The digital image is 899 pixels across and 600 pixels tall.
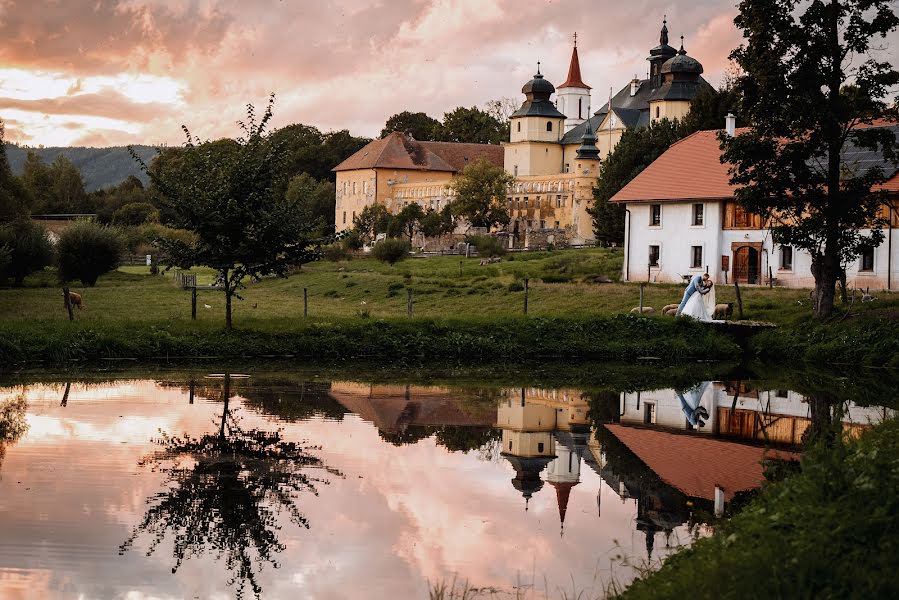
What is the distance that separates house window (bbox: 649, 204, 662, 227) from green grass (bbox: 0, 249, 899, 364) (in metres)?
2.83

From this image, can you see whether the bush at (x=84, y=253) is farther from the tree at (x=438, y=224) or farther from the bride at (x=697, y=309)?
the tree at (x=438, y=224)

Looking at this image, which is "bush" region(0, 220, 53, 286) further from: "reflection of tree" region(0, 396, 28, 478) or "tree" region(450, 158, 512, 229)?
"tree" region(450, 158, 512, 229)

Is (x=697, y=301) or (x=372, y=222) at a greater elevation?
(x=372, y=222)

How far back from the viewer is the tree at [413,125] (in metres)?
131

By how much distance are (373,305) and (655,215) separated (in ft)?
48.6

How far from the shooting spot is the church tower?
121000 mm

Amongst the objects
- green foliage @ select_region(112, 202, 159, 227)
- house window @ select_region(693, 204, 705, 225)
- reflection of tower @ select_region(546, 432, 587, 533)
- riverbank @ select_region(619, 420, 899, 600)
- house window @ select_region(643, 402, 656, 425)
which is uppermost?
green foliage @ select_region(112, 202, 159, 227)

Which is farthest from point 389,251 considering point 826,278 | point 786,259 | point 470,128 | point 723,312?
point 470,128

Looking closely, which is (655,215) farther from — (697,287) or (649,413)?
(649,413)

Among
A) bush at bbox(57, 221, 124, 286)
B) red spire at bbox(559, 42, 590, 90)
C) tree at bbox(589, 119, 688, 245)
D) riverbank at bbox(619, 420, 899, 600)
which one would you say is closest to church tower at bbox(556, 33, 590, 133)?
red spire at bbox(559, 42, 590, 90)

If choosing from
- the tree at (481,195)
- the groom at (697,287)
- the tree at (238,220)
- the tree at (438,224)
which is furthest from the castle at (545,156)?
the tree at (238,220)

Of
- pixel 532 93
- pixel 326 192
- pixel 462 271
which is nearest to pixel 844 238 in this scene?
pixel 462 271

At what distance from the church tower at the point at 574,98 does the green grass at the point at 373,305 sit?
2328 inches

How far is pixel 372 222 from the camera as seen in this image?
3686 inches
